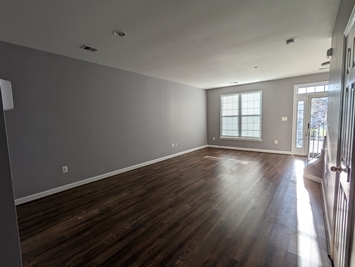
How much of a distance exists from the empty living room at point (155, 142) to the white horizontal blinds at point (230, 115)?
1918 mm

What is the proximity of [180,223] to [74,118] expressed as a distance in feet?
9.26

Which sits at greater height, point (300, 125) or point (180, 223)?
point (300, 125)

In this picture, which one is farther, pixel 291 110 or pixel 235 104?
pixel 235 104

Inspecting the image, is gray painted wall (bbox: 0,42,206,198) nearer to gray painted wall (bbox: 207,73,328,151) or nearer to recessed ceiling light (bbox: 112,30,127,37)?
recessed ceiling light (bbox: 112,30,127,37)

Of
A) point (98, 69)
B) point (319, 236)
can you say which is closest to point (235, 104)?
point (98, 69)

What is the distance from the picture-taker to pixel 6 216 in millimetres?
568

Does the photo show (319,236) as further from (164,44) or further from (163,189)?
(164,44)

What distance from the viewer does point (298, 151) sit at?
Result: 5.55 m

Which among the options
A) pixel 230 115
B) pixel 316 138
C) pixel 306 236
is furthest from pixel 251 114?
pixel 306 236

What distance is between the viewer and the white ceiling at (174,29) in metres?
1.92

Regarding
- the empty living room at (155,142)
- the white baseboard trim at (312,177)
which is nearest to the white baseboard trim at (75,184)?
the empty living room at (155,142)

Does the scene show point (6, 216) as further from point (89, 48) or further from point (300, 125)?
point (300, 125)

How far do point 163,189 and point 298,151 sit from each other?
482cm

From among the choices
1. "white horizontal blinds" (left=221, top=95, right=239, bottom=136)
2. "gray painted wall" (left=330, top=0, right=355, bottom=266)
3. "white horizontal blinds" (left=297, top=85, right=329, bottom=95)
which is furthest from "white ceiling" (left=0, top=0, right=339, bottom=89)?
"white horizontal blinds" (left=221, top=95, right=239, bottom=136)
